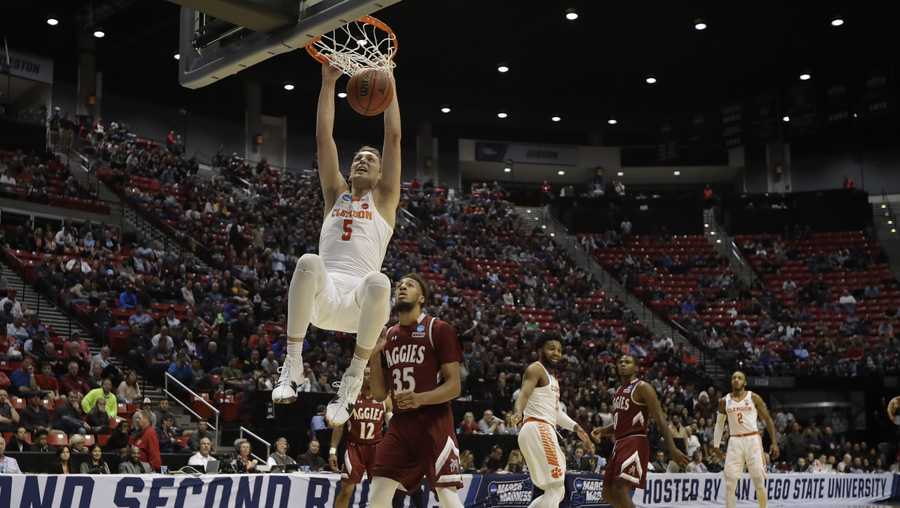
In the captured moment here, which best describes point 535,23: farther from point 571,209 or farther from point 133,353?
point 133,353

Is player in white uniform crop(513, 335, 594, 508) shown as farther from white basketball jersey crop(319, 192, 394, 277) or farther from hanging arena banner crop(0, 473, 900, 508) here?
white basketball jersey crop(319, 192, 394, 277)

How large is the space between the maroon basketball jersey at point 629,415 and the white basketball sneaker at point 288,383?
520 cm

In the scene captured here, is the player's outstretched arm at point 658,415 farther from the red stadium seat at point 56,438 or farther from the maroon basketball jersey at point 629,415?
the red stadium seat at point 56,438

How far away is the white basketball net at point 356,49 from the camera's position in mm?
6992

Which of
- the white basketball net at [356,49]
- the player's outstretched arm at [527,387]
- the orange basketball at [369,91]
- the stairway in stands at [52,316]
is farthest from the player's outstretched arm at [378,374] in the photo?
the stairway in stands at [52,316]

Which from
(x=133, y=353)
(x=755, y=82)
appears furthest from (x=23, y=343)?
(x=755, y=82)

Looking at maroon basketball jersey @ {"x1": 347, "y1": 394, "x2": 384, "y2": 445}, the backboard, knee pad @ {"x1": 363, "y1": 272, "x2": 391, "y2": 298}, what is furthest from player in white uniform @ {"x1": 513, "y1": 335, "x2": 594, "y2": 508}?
the backboard

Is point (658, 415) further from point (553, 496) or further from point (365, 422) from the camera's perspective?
point (365, 422)

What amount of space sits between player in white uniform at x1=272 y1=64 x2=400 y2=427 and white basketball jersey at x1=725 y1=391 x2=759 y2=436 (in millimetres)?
8695

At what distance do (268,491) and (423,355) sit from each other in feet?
14.3

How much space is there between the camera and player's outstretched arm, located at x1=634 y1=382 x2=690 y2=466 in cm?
979

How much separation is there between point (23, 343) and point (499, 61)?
66.9 ft

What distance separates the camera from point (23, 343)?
16.3 meters

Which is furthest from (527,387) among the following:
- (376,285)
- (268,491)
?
(376,285)
